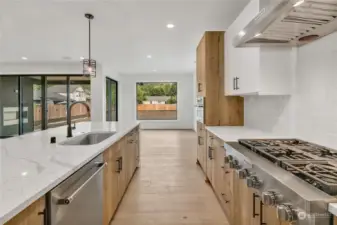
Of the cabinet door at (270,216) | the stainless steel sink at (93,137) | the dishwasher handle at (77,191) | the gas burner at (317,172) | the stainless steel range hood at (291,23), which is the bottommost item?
the cabinet door at (270,216)

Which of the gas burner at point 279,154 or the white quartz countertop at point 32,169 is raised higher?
the gas burner at point 279,154

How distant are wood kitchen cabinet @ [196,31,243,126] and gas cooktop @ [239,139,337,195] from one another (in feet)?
6.31

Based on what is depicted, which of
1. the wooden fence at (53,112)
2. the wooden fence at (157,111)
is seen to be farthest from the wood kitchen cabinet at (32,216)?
the wooden fence at (157,111)

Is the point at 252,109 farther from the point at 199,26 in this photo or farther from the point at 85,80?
the point at 85,80

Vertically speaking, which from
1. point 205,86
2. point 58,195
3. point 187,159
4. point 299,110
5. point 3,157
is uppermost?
point 205,86

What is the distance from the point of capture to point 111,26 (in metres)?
4.52

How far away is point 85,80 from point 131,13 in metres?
5.47

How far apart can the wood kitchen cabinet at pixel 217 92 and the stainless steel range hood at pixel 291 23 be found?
5.35 ft

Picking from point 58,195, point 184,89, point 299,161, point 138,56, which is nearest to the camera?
point 58,195

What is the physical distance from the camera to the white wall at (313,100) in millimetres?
1871

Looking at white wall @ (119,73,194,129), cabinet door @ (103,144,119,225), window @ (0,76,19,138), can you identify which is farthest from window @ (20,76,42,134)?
cabinet door @ (103,144,119,225)

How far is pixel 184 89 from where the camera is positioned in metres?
11.7

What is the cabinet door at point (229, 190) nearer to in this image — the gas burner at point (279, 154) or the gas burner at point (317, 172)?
the gas burner at point (279, 154)

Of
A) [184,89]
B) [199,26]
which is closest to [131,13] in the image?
[199,26]
